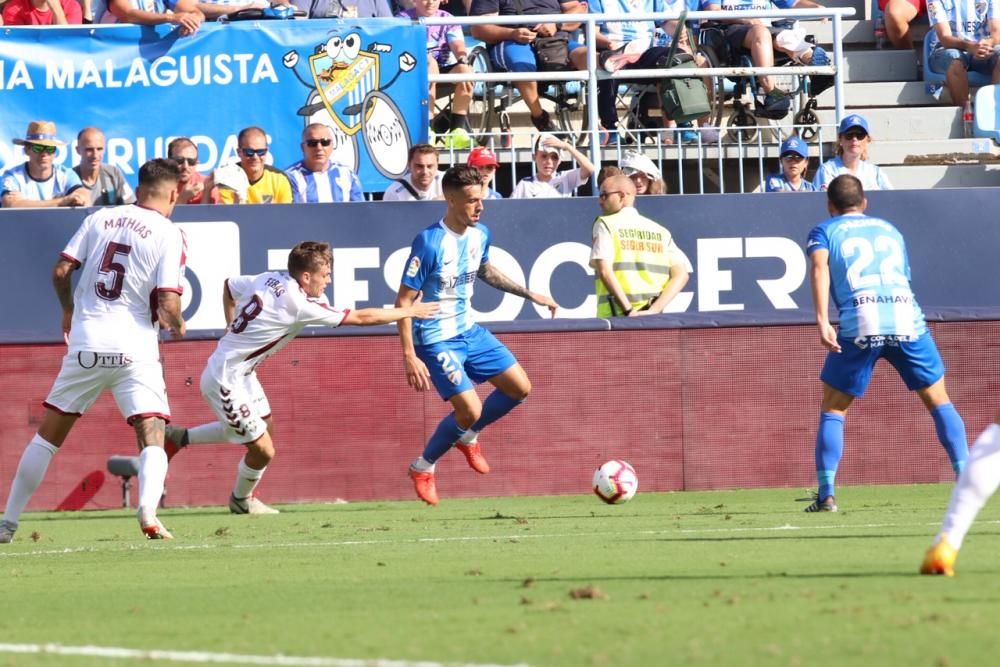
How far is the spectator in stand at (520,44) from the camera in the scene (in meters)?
15.5

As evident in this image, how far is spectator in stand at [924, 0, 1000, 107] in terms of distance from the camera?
16.8 metres

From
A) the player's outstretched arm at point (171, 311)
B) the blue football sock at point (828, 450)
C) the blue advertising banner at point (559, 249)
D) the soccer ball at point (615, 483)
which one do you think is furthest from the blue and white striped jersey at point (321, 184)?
the blue football sock at point (828, 450)

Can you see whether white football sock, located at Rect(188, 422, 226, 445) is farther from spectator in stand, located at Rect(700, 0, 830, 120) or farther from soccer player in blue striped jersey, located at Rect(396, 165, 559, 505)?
spectator in stand, located at Rect(700, 0, 830, 120)

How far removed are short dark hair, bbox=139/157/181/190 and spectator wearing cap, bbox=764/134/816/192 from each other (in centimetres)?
687

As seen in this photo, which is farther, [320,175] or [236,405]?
[320,175]

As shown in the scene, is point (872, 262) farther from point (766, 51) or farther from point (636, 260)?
point (766, 51)

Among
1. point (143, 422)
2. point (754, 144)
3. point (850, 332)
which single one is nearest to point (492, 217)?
point (754, 144)

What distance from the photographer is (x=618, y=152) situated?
15.1 m

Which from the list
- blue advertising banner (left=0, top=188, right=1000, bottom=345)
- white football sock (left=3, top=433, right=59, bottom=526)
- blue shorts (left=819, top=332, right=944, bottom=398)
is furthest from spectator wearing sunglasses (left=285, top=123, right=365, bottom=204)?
blue shorts (left=819, top=332, right=944, bottom=398)

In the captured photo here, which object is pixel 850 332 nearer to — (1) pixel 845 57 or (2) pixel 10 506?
(2) pixel 10 506

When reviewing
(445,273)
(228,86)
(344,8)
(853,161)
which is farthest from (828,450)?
(344,8)

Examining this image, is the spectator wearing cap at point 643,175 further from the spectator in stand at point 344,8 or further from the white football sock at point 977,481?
the white football sock at point 977,481

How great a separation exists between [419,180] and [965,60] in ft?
21.8

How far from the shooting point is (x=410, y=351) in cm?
1119
